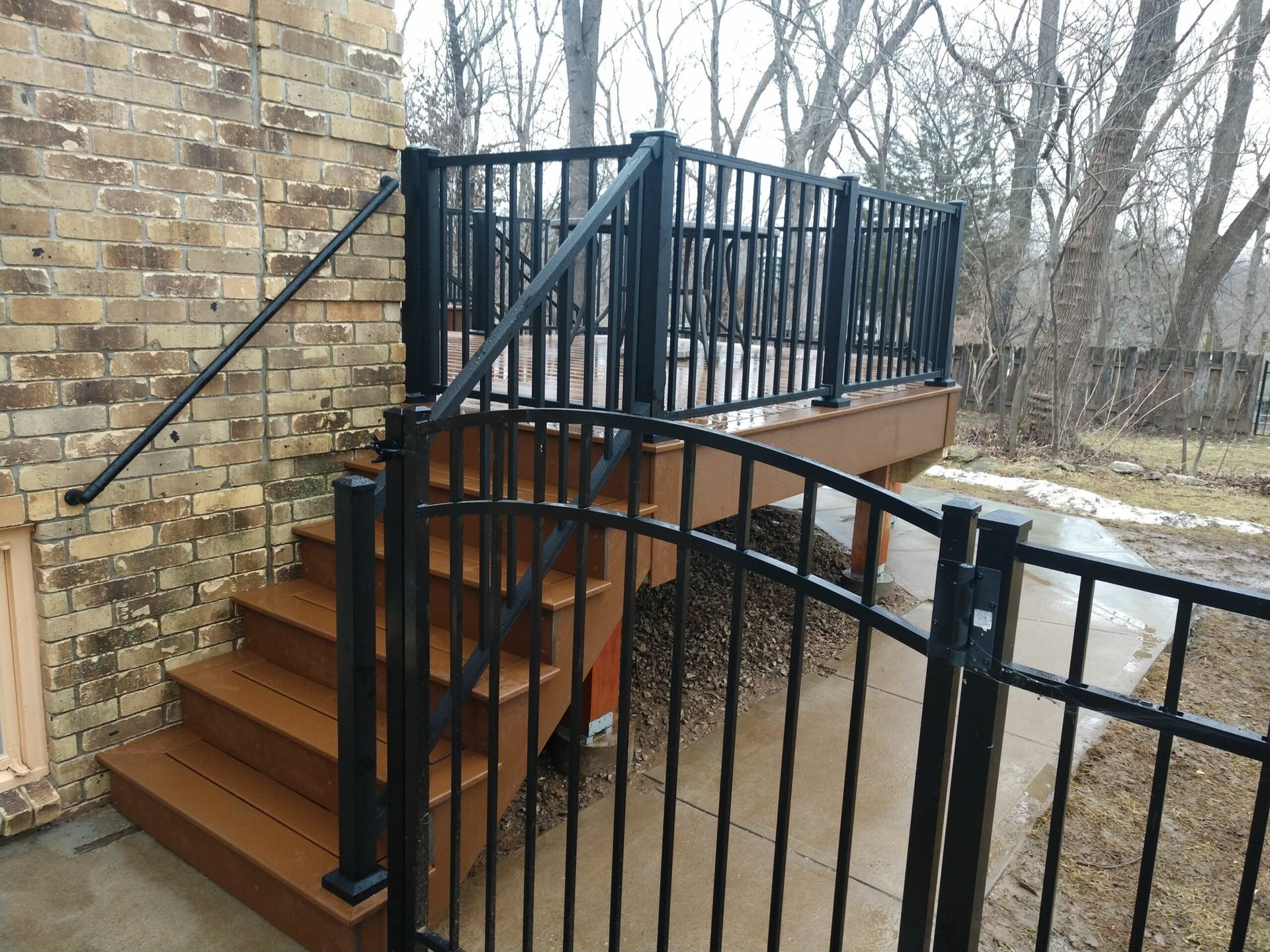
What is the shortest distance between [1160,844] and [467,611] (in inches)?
101

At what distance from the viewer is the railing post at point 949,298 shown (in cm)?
515

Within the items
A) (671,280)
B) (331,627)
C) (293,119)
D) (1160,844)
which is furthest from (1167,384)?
(331,627)

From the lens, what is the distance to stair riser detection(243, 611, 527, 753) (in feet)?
8.55

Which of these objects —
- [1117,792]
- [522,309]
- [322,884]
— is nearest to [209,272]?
[522,309]

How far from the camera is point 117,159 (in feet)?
9.45

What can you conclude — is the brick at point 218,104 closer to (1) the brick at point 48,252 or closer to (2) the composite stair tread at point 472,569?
(1) the brick at point 48,252

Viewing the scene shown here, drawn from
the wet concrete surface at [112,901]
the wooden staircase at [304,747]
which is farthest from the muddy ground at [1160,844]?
the wet concrete surface at [112,901]

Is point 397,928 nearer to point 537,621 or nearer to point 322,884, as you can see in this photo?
point 322,884

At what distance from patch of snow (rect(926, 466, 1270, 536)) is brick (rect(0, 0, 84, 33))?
770 centimetres

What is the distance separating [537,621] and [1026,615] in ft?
13.5

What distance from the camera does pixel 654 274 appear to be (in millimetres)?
2938

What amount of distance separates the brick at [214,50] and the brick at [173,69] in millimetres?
29

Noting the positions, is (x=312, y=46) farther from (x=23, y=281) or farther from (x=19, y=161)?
(x=23, y=281)

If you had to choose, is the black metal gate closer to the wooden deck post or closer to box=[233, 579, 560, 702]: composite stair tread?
box=[233, 579, 560, 702]: composite stair tread
